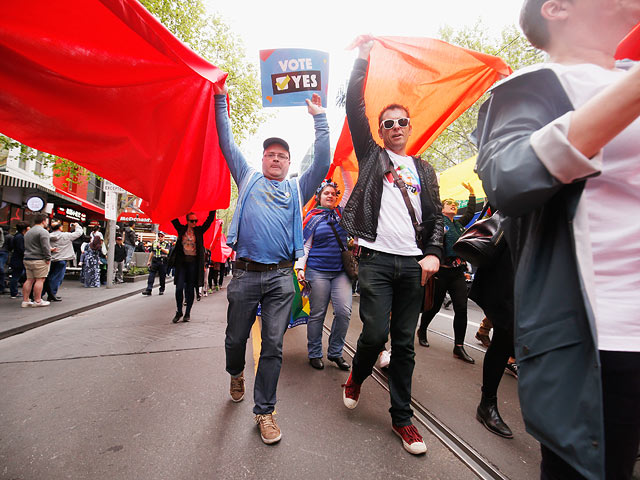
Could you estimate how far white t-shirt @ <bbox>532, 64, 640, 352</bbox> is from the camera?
733mm

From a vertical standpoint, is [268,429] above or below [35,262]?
below

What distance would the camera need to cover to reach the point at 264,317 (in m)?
2.49

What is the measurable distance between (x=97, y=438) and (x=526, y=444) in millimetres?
3035

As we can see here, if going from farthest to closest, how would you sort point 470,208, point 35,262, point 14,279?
point 14,279, point 35,262, point 470,208

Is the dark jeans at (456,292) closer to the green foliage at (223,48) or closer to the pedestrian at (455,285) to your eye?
the pedestrian at (455,285)

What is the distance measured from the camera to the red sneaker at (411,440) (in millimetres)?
2129

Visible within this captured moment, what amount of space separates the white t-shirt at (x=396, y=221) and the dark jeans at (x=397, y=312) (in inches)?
2.3

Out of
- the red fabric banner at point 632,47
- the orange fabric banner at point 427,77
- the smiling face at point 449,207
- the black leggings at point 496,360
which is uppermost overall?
the orange fabric banner at point 427,77

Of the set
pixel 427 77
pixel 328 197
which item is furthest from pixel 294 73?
pixel 328 197

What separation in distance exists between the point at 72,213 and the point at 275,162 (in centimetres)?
2196

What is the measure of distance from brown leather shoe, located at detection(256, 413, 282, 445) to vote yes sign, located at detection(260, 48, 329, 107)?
2.42 m

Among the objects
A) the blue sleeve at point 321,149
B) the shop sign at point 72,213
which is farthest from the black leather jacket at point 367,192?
the shop sign at point 72,213

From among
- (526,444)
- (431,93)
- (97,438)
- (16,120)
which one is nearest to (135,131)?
(16,120)

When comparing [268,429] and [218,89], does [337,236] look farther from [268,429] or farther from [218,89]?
[268,429]
